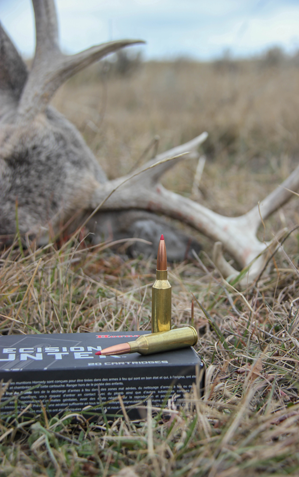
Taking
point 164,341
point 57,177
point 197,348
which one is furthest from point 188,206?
point 164,341

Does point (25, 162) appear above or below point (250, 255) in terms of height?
above

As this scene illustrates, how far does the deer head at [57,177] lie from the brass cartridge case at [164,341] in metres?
0.98

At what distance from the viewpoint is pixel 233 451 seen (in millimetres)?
1040

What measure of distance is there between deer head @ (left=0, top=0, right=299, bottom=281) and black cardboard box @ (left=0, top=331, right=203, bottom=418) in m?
1.07

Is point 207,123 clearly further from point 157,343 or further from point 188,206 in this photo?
point 157,343

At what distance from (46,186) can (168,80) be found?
8865 millimetres

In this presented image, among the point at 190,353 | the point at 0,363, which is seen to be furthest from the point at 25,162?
the point at 190,353

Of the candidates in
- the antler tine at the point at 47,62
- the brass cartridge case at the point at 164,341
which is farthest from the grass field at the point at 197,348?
the antler tine at the point at 47,62

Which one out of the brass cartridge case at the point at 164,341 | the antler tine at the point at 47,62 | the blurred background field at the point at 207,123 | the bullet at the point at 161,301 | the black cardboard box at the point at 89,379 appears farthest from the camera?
the blurred background field at the point at 207,123

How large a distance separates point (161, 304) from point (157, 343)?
0.15 m

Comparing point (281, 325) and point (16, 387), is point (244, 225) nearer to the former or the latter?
point (281, 325)

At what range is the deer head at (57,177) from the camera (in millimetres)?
2418

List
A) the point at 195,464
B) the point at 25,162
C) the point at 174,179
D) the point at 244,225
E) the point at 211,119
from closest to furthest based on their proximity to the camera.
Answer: the point at 195,464 → the point at 25,162 → the point at 244,225 → the point at 174,179 → the point at 211,119

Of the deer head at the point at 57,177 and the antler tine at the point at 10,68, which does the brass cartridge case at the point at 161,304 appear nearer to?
the deer head at the point at 57,177
